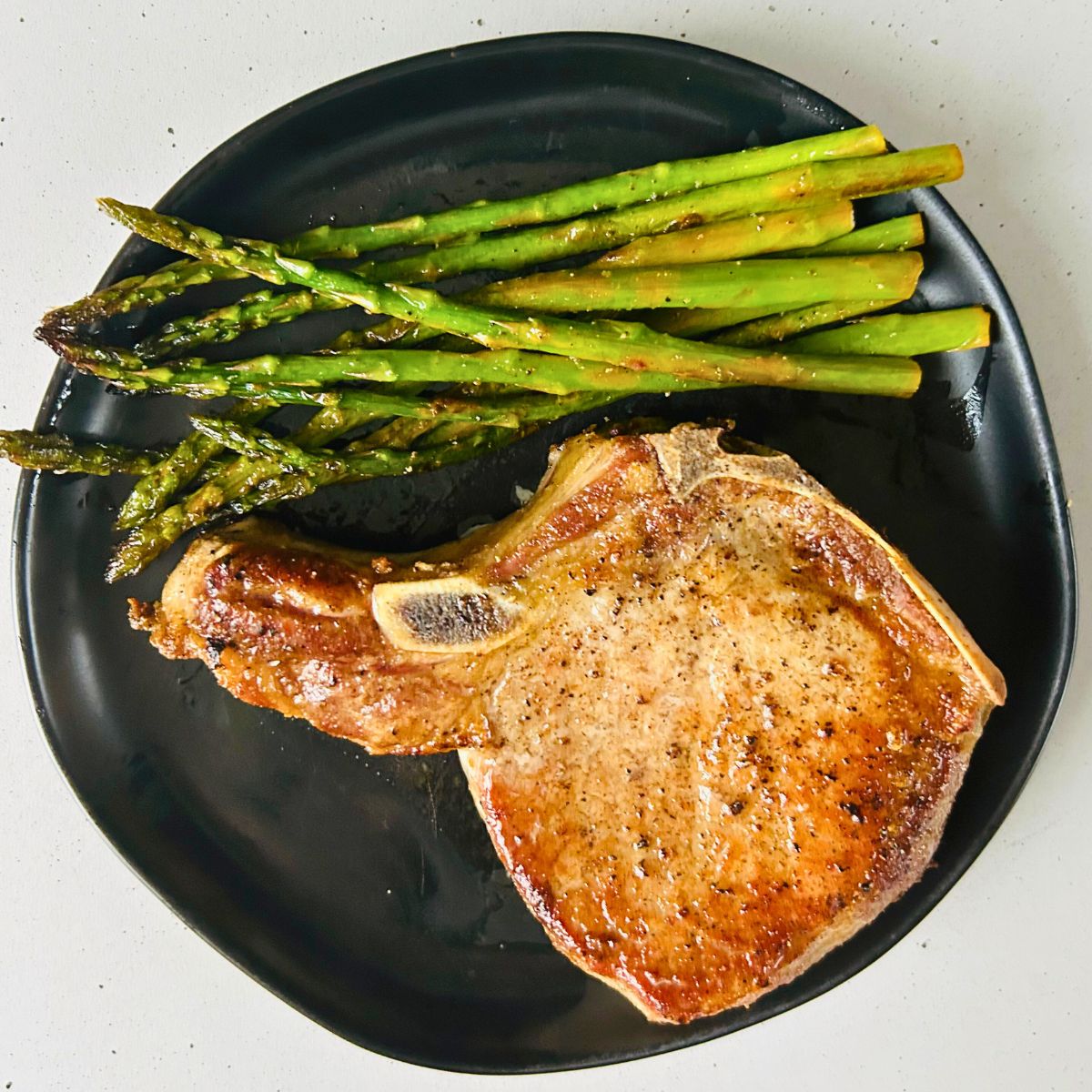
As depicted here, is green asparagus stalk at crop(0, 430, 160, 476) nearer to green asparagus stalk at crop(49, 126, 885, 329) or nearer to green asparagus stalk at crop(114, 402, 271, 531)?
green asparagus stalk at crop(114, 402, 271, 531)

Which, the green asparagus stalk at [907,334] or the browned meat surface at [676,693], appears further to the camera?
the green asparagus stalk at [907,334]

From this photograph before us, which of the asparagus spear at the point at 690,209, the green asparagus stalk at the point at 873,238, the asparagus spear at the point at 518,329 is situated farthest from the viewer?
the green asparagus stalk at the point at 873,238

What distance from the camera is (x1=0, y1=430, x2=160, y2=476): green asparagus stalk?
296 cm

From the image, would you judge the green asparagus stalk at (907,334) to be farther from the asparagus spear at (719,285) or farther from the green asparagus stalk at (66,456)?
the green asparagus stalk at (66,456)

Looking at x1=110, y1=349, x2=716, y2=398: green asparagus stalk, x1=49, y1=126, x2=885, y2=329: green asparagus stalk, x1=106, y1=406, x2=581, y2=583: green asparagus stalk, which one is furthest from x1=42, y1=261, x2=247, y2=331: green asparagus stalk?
x1=106, y1=406, x2=581, y2=583: green asparagus stalk

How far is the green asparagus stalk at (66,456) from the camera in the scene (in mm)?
2957

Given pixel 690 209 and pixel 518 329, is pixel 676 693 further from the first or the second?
pixel 690 209

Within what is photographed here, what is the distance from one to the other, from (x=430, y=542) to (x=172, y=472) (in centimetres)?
94

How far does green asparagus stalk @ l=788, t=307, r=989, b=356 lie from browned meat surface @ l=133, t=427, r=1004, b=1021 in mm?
584

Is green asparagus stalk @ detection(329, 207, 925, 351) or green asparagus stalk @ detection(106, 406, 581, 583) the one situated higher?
green asparagus stalk @ detection(329, 207, 925, 351)

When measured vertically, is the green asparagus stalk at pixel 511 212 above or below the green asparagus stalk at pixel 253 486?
above

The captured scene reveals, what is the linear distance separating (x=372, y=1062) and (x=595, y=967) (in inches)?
59.5

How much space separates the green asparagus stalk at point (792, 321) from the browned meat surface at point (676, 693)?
1.45 ft

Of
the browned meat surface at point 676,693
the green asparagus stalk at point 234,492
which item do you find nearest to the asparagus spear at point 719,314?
the green asparagus stalk at point 234,492
